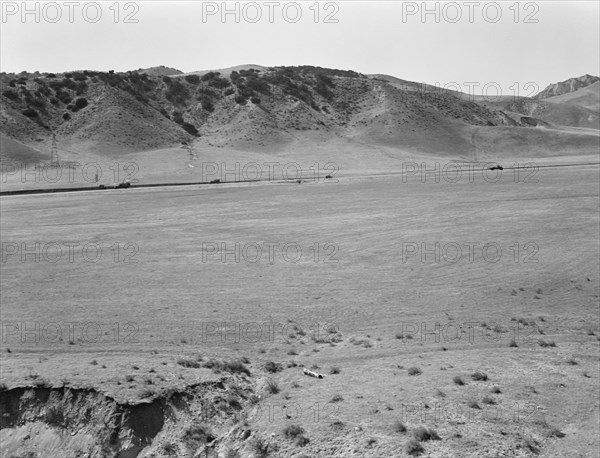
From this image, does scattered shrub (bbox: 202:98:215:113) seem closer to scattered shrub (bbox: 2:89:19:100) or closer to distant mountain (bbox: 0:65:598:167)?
distant mountain (bbox: 0:65:598:167)

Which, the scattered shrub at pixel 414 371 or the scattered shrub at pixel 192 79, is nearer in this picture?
the scattered shrub at pixel 414 371

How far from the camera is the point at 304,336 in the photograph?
22.5 metres

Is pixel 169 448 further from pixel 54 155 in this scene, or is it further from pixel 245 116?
pixel 245 116

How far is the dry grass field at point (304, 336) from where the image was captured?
15.4 m

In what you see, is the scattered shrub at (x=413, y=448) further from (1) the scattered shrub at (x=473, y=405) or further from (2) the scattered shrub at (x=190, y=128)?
(2) the scattered shrub at (x=190, y=128)

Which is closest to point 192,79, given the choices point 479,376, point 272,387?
point 272,387

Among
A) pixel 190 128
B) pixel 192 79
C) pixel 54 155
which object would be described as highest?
pixel 192 79

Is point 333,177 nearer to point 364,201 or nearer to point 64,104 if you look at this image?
point 364,201

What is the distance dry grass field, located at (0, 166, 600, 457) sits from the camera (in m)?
15.4

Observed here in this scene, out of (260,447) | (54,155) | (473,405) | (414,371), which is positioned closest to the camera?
(260,447)

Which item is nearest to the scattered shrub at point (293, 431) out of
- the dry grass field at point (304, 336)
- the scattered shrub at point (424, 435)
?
the dry grass field at point (304, 336)

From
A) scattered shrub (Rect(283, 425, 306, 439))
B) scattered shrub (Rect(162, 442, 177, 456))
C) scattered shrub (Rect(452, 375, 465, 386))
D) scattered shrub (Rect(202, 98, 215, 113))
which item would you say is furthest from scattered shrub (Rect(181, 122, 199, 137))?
scattered shrub (Rect(283, 425, 306, 439))

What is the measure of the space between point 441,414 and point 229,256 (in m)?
20.6

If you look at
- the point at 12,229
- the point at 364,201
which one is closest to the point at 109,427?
the point at 12,229
